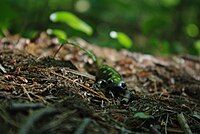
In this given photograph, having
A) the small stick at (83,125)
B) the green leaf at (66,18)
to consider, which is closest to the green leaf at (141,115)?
the small stick at (83,125)

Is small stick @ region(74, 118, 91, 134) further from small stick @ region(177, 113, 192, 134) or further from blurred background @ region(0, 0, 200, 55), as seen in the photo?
blurred background @ region(0, 0, 200, 55)

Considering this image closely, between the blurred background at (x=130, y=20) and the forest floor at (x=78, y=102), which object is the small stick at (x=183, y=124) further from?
the blurred background at (x=130, y=20)

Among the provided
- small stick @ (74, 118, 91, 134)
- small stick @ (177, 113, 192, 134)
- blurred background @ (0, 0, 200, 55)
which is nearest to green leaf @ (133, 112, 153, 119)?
small stick @ (177, 113, 192, 134)

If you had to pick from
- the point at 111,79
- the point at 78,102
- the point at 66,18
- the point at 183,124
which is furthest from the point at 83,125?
the point at 66,18

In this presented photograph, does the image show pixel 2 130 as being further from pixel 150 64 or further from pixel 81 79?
pixel 150 64

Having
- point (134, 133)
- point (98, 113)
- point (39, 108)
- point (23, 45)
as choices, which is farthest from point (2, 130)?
point (23, 45)

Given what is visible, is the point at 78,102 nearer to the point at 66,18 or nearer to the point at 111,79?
the point at 111,79
